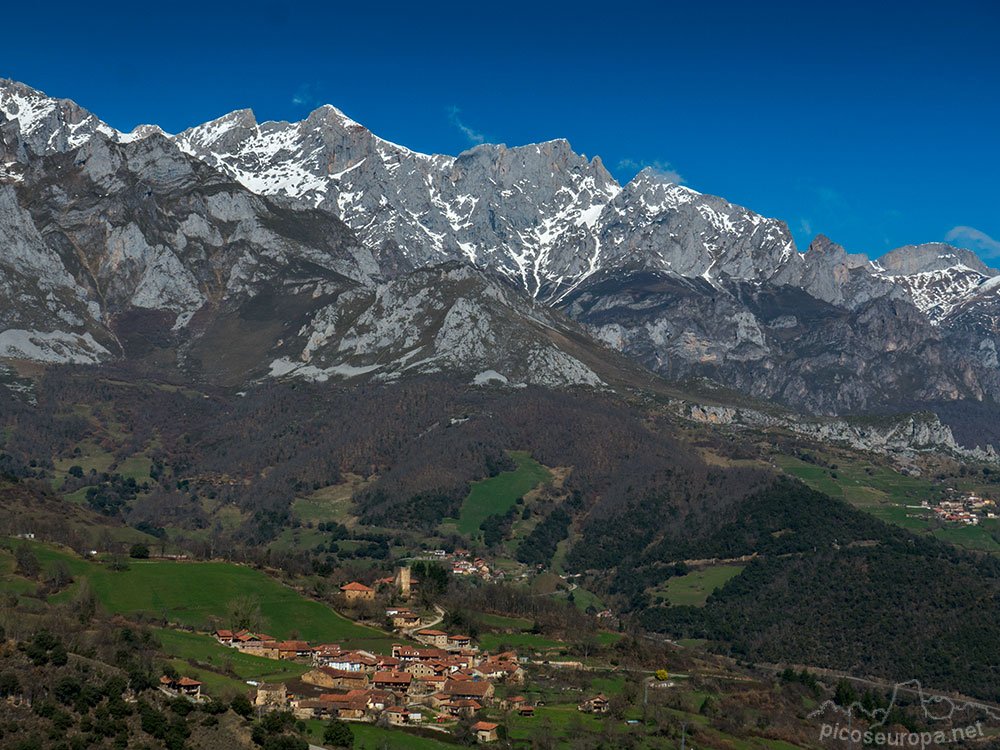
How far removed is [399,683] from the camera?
440ft

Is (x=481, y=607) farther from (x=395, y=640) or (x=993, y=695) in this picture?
(x=993, y=695)

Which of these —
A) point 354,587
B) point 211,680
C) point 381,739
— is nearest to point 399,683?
point 381,739

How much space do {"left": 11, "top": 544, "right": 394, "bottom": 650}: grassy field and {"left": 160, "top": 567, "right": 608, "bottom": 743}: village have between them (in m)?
6.69

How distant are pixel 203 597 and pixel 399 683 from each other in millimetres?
46525

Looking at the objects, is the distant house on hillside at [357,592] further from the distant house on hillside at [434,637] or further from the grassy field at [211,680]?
the grassy field at [211,680]

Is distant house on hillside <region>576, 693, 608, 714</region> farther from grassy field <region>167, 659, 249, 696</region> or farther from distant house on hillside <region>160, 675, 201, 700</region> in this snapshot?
distant house on hillside <region>160, 675, 201, 700</region>

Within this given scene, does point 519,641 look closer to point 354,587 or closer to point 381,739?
point 354,587

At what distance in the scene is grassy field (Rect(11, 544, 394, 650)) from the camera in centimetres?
16112

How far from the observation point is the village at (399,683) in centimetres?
12025

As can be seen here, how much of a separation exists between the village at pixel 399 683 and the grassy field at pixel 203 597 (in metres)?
6.69

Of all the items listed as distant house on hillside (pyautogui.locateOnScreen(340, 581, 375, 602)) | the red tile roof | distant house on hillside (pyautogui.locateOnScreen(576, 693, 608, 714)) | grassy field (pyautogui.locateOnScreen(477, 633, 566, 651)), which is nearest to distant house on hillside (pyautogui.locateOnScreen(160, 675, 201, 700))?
distant house on hillside (pyautogui.locateOnScreen(576, 693, 608, 714))

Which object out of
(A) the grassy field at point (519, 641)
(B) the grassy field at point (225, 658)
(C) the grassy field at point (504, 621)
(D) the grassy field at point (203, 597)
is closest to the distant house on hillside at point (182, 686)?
(B) the grassy field at point (225, 658)

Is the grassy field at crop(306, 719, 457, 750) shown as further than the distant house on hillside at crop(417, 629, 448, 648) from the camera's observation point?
No

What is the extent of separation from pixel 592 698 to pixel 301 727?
1513 inches
